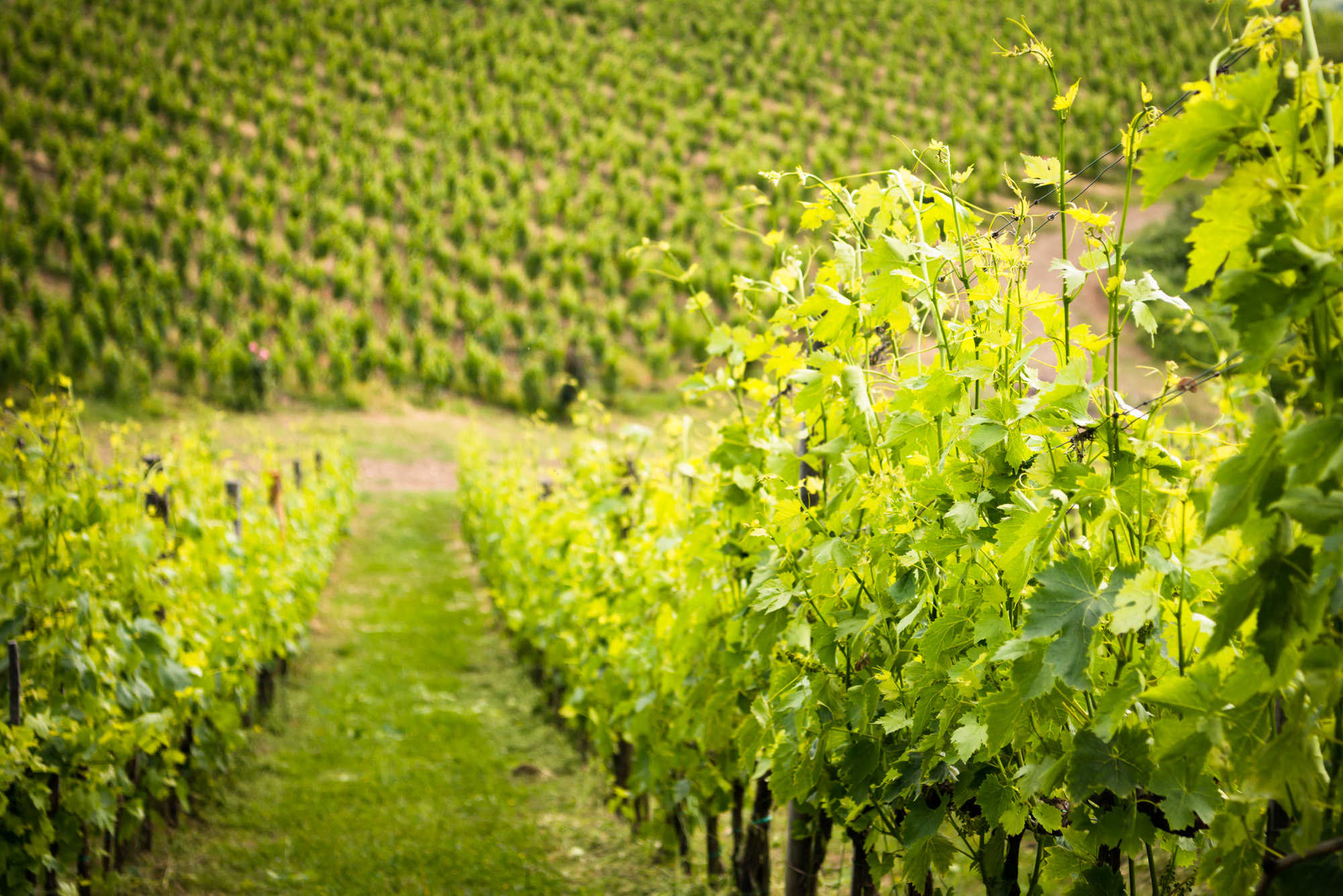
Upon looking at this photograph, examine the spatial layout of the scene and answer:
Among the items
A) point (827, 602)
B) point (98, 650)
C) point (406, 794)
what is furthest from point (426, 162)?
point (827, 602)

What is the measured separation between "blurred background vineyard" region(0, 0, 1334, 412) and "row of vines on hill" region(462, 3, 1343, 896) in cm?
1016

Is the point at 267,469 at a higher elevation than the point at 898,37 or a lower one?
lower

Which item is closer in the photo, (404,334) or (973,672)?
(973,672)

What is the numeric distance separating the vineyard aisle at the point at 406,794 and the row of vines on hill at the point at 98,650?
0.95 ft

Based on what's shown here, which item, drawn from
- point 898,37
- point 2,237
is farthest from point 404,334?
point 898,37

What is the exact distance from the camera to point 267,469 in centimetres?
692

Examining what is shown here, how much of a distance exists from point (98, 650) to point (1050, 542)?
2692 mm

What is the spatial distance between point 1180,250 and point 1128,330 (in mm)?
6731

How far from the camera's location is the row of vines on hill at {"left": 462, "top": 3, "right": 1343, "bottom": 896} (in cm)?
81

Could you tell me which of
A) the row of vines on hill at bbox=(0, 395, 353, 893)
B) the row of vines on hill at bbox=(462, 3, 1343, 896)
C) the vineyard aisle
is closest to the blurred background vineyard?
the vineyard aisle

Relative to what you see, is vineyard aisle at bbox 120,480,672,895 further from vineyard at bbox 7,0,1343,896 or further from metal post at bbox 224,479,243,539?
metal post at bbox 224,479,243,539

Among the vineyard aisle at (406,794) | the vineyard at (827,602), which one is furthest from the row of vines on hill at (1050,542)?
the vineyard aisle at (406,794)

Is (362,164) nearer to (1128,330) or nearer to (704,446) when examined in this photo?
(1128,330)

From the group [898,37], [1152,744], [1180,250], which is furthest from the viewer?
[898,37]
